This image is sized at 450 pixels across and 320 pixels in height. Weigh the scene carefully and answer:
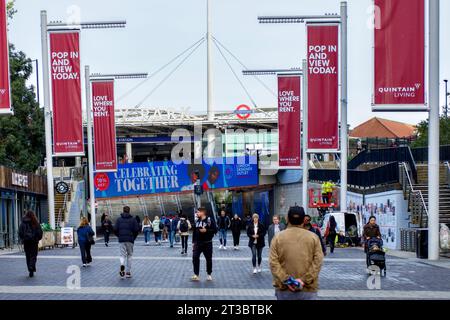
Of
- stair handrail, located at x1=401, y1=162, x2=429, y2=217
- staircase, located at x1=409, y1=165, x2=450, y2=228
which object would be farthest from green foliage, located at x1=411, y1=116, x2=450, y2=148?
stair handrail, located at x1=401, y1=162, x2=429, y2=217

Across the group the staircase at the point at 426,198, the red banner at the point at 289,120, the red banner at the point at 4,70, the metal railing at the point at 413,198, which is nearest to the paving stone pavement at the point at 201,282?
the red banner at the point at 4,70

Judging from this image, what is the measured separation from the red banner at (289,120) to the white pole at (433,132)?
37.2 feet

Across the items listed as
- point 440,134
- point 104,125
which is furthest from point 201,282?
point 440,134

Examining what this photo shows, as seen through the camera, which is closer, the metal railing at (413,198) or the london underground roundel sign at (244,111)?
the metal railing at (413,198)

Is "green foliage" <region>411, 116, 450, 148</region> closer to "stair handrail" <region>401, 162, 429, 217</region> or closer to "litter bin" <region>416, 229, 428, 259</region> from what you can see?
"stair handrail" <region>401, 162, 429, 217</region>

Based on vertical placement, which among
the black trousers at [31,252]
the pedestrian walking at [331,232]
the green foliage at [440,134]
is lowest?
the pedestrian walking at [331,232]

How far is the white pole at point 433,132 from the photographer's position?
22.5 metres

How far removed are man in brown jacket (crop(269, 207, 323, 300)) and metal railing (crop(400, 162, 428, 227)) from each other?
67.5 ft

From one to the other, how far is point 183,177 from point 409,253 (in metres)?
31.5

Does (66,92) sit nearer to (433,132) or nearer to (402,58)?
(402,58)

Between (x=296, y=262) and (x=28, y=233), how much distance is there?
11683mm

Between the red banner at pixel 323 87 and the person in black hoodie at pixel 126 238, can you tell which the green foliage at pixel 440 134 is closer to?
the red banner at pixel 323 87

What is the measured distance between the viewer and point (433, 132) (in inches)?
896
